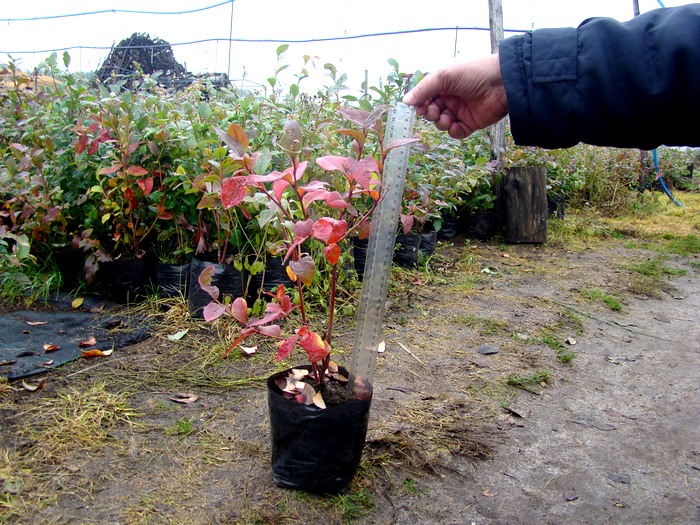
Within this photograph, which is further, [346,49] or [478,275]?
[346,49]

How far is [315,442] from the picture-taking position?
5.00 feet

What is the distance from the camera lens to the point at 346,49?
34.8ft

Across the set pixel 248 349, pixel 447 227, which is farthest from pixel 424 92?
pixel 447 227

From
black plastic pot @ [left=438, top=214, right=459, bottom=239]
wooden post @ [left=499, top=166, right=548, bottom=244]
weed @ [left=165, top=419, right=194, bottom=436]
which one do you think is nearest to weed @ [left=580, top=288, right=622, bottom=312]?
wooden post @ [left=499, top=166, right=548, bottom=244]

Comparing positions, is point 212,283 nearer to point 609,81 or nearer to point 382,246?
point 382,246

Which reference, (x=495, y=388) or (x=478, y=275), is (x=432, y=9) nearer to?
(x=478, y=275)

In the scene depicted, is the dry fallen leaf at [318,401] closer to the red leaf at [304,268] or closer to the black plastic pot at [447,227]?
the red leaf at [304,268]

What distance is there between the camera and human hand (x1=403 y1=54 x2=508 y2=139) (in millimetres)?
1391

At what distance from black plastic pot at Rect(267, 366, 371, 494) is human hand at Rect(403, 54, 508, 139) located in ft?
2.66

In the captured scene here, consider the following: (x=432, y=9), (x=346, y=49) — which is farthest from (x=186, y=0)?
(x=432, y=9)

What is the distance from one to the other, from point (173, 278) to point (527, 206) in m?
3.47

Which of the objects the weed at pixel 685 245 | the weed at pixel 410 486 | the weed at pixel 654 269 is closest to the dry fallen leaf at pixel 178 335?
the weed at pixel 410 486

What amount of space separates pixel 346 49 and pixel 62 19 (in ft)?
22.6

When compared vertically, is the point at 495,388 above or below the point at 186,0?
below
